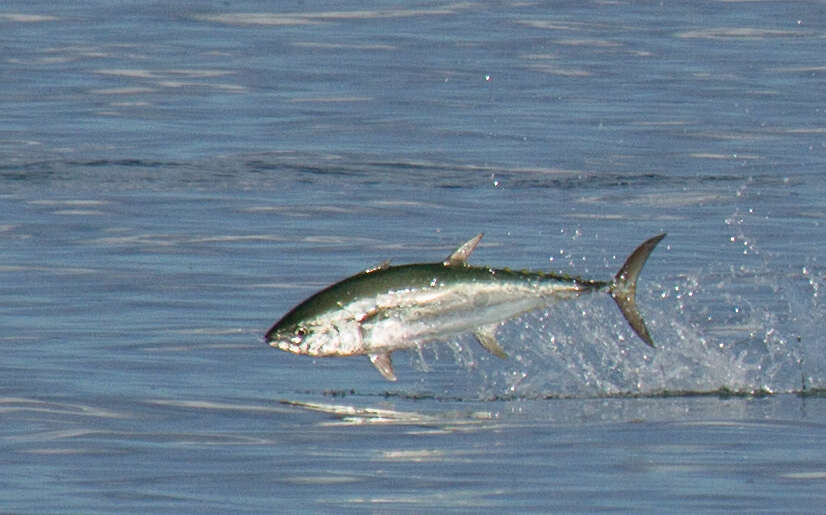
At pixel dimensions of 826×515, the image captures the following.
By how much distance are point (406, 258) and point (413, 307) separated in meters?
6.65

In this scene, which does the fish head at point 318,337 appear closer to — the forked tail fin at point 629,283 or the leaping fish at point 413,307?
the leaping fish at point 413,307

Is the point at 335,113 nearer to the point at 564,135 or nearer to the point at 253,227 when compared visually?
the point at 564,135

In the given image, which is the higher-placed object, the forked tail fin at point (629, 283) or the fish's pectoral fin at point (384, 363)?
the forked tail fin at point (629, 283)

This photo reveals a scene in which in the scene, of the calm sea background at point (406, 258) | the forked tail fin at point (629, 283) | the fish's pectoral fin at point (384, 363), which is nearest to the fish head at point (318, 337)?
the fish's pectoral fin at point (384, 363)

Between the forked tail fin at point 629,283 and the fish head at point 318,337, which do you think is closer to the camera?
the fish head at point 318,337

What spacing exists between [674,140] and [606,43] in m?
10.6

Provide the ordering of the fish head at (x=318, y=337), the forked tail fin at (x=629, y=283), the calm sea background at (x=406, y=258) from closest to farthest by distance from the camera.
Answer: the fish head at (x=318, y=337) → the calm sea background at (x=406, y=258) → the forked tail fin at (x=629, y=283)

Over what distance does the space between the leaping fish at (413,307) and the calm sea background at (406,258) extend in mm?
498

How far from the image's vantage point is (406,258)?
16.8 metres

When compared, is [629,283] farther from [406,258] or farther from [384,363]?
[406,258]

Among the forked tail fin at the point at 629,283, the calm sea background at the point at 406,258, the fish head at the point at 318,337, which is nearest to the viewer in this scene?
the fish head at the point at 318,337

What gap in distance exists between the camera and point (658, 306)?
14.6m

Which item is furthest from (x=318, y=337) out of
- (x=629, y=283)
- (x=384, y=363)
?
(x=629, y=283)

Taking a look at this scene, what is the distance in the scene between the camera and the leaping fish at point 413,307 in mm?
10078
